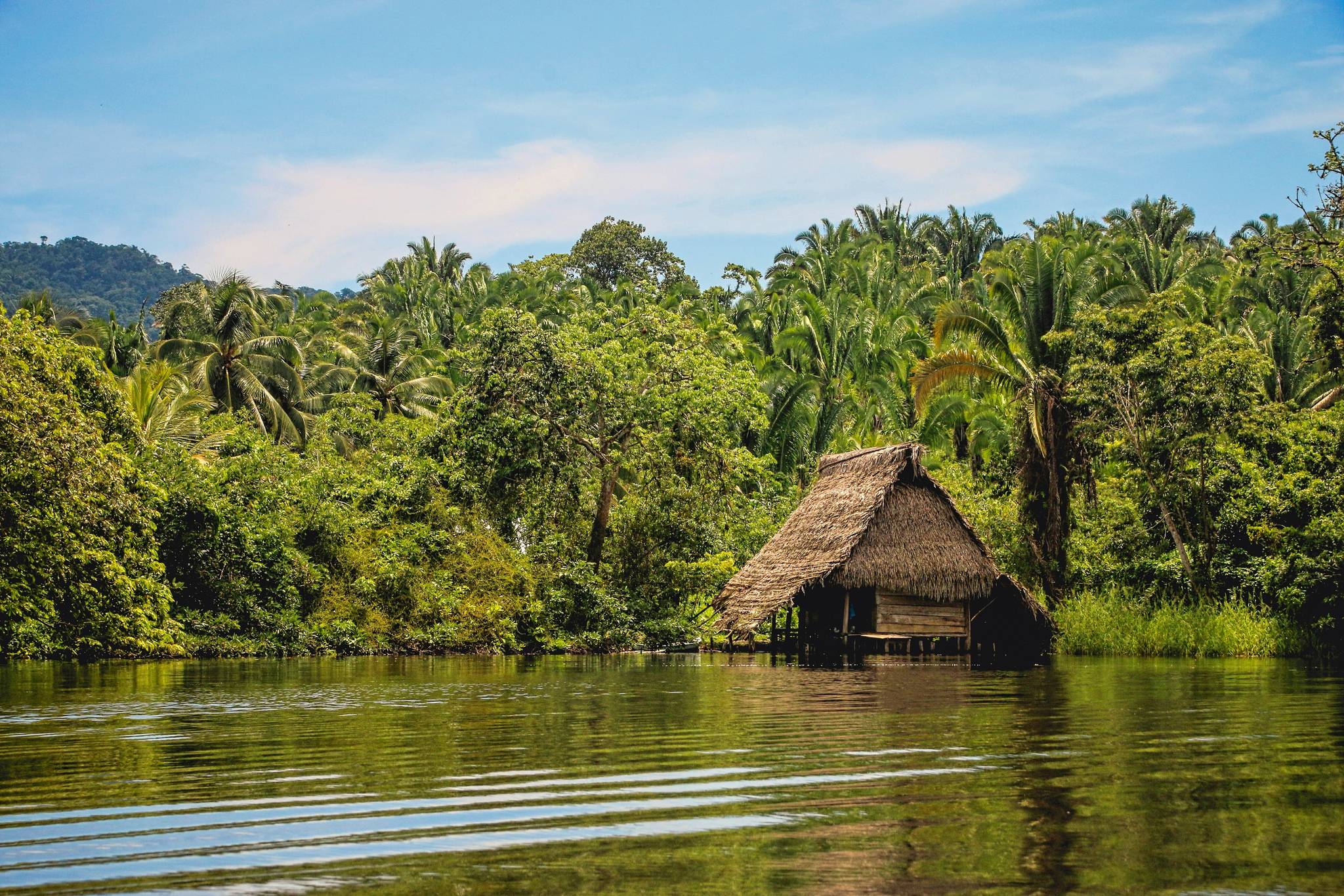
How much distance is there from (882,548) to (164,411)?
17361 mm

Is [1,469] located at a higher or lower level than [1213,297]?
lower

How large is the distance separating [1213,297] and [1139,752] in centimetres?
3784

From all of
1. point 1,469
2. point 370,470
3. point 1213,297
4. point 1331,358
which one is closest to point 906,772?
point 1,469

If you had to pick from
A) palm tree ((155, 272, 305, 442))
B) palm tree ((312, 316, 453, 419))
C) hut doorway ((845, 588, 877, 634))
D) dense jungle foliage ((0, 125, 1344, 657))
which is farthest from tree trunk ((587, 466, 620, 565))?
palm tree ((155, 272, 305, 442))

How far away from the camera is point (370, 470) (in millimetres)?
30266

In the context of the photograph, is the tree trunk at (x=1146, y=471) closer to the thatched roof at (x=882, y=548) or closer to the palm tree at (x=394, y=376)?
→ the thatched roof at (x=882, y=548)

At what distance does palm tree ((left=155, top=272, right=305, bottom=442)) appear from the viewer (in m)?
39.9

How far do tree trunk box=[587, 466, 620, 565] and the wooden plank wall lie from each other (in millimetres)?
7459

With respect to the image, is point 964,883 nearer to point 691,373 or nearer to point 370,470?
point 691,373

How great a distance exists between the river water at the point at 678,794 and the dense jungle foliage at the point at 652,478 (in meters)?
8.89

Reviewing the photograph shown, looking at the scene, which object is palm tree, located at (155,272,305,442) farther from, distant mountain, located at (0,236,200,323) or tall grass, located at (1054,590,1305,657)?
distant mountain, located at (0,236,200,323)

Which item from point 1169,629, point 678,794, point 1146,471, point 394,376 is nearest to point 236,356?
point 394,376

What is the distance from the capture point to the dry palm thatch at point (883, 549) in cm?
2409

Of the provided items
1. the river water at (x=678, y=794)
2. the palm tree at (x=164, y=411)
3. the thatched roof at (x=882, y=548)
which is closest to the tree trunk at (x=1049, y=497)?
the thatched roof at (x=882, y=548)
